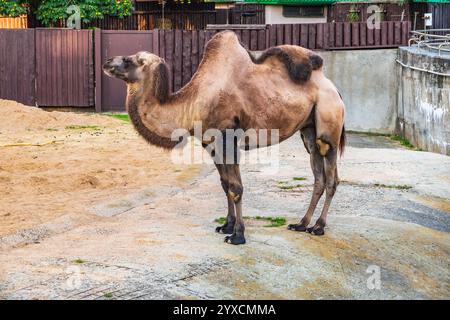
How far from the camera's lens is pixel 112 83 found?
22734 millimetres

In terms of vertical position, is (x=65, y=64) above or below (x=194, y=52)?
below

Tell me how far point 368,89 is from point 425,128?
3209 millimetres

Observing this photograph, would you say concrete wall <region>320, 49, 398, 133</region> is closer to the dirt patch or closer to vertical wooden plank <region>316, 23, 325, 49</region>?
vertical wooden plank <region>316, 23, 325, 49</region>

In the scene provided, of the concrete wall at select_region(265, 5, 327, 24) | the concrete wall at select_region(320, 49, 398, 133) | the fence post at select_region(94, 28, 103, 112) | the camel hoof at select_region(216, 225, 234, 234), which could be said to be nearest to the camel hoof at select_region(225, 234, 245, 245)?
the camel hoof at select_region(216, 225, 234, 234)

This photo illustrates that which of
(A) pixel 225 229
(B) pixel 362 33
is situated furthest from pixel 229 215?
(B) pixel 362 33

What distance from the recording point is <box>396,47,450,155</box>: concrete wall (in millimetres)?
17453

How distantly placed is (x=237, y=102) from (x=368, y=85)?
13105 millimetres

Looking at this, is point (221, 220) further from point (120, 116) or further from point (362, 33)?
point (362, 33)

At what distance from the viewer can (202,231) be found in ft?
30.7

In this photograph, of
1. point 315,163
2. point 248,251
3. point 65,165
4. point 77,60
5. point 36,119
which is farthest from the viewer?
point 77,60

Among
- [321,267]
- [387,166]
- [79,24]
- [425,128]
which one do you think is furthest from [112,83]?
[321,267]

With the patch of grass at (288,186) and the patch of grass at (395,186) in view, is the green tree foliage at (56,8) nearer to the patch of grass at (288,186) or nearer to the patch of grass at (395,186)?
the patch of grass at (288,186)

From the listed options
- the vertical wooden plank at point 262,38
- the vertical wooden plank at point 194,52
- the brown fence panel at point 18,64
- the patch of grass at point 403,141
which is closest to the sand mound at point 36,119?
the brown fence panel at point 18,64

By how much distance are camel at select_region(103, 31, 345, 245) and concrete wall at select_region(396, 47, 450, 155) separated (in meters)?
8.15
